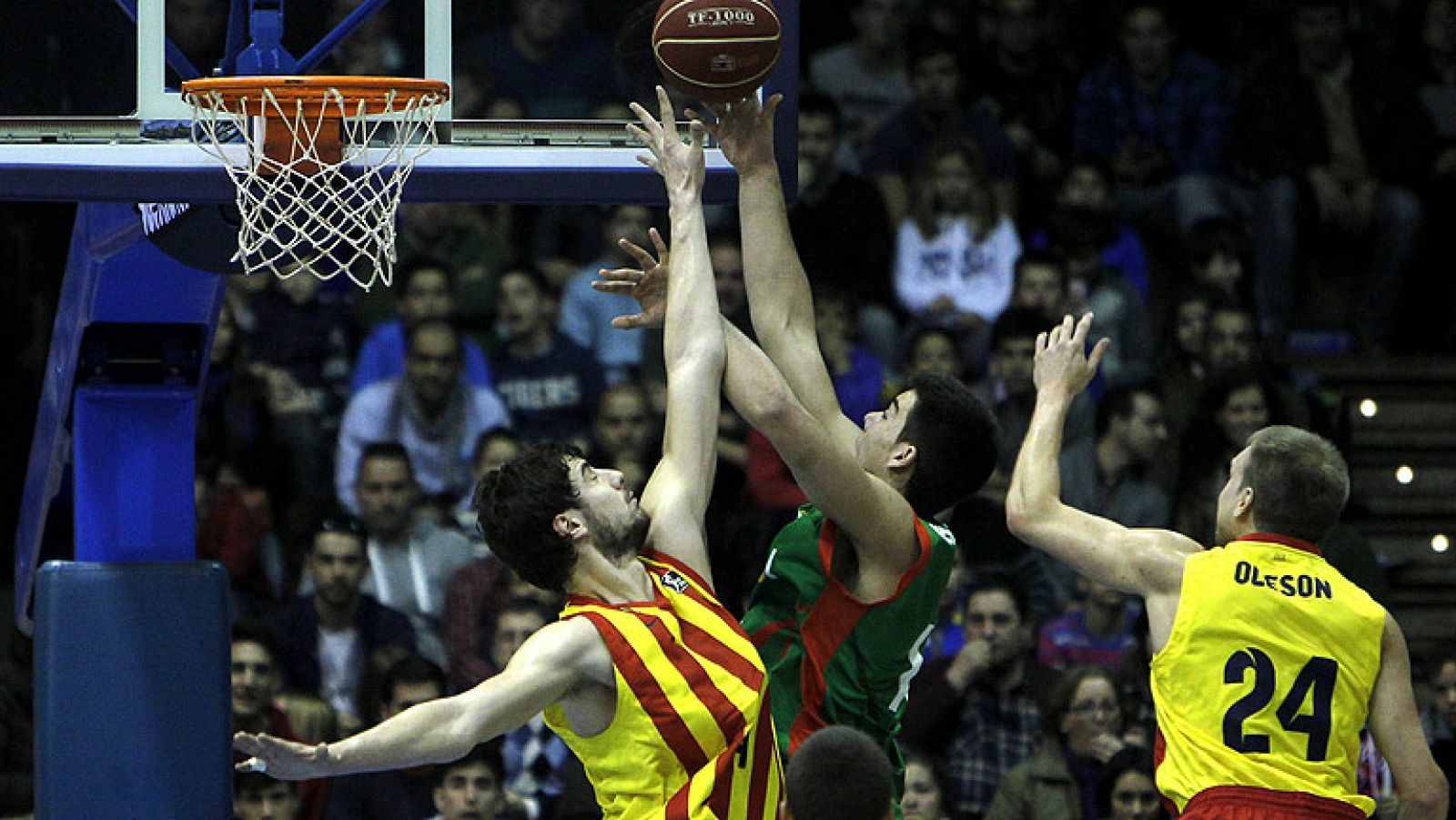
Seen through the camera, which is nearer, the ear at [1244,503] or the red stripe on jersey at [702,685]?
the red stripe on jersey at [702,685]

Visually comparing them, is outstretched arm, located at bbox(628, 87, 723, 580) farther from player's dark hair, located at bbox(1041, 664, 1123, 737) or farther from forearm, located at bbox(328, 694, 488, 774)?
player's dark hair, located at bbox(1041, 664, 1123, 737)

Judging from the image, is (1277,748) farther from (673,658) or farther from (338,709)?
(338,709)

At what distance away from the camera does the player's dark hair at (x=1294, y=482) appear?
5.27 metres

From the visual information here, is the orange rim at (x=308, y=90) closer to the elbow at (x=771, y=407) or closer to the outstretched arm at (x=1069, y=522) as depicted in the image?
the elbow at (x=771, y=407)

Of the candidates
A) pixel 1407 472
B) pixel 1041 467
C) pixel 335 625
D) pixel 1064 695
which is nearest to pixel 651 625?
pixel 1041 467

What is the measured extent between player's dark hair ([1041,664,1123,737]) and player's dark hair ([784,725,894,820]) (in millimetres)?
3957

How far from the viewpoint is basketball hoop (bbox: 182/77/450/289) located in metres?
5.52

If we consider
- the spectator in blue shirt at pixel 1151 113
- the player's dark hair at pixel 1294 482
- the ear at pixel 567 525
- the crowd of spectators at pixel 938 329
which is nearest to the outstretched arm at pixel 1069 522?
the player's dark hair at pixel 1294 482

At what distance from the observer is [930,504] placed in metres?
5.61

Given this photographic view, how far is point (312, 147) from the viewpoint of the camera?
558 centimetres

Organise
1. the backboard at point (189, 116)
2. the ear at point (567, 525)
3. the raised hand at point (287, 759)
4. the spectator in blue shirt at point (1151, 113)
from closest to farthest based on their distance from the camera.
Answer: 1. the raised hand at point (287, 759)
2. the ear at point (567, 525)
3. the backboard at point (189, 116)
4. the spectator in blue shirt at point (1151, 113)

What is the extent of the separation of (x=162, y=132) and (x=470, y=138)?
74 cm

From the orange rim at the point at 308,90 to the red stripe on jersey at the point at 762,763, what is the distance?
167 centimetres

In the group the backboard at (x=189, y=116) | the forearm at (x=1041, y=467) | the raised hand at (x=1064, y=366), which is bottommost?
the forearm at (x=1041, y=467)
